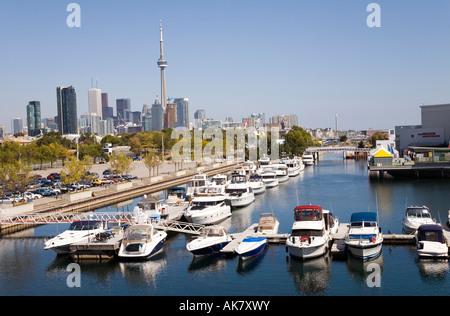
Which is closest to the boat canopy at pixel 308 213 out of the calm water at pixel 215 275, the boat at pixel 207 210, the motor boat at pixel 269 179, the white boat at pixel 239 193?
the calm water at pixel 215 275

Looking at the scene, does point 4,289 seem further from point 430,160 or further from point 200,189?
point 430,160

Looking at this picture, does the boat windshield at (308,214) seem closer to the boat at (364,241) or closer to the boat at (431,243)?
the boat at (364,241)

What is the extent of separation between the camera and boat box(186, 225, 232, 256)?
22.9 m

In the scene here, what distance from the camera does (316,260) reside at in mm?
21797

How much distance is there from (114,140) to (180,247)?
96.0 metres

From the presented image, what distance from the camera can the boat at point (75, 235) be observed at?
2373 cm

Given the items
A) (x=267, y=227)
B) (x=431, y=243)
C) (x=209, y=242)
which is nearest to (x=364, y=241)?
(x=431, y=243)

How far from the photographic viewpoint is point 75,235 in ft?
79.6

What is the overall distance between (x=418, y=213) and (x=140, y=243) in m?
14.9

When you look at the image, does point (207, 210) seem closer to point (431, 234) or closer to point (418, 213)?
point (418, 213)

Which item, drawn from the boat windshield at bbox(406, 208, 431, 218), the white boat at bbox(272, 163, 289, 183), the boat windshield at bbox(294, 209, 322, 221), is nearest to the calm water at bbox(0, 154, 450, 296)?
the boat windshield at bbox(406, 208, 431, 218)

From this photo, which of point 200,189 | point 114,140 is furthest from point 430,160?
point 114,140

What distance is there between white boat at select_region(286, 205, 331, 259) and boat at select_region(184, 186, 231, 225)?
814cm
